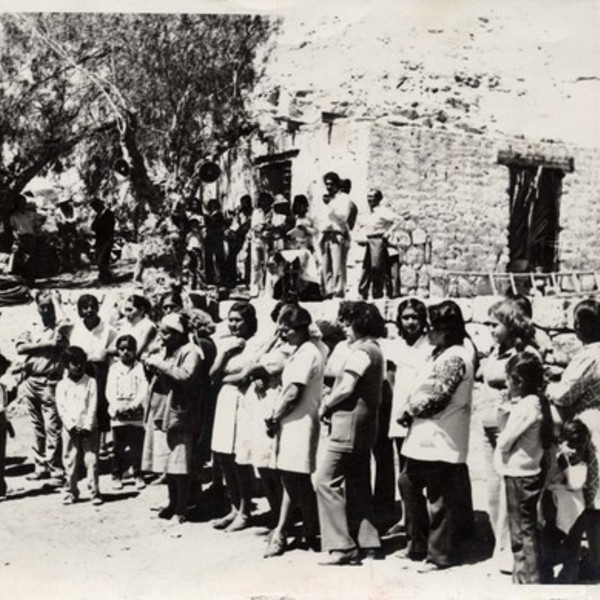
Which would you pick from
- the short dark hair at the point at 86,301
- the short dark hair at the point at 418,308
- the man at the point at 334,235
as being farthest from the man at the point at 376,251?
the short dark hair at the point at 418,308

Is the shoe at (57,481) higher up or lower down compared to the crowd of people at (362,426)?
lower down

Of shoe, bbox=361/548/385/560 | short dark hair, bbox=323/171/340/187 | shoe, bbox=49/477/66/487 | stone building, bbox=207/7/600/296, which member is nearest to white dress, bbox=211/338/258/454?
shoe, bbox=361/548/385/560

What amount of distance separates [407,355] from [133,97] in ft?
16.2

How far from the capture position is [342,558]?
4824 mm

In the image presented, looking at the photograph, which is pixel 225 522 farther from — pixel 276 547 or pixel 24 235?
pixel 24 235

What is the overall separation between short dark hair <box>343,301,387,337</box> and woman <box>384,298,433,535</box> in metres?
0.20

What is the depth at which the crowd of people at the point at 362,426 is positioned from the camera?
4441 millimetres

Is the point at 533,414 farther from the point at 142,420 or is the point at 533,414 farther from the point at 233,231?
the point at 233,231

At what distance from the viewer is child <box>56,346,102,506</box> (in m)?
6.04

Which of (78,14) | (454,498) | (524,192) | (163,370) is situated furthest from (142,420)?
(524,192)


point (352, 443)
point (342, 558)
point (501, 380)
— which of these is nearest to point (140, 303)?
point (352, 443)

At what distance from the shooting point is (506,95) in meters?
7.96

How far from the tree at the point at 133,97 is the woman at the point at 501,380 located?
3.66 metres

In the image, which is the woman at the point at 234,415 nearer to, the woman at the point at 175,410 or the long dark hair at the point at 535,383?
the woman at the point at 175,410
